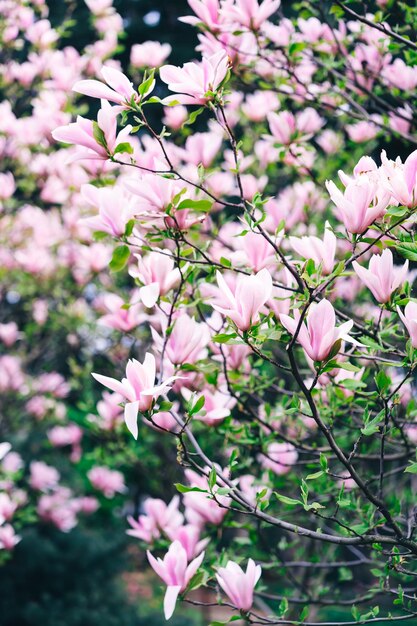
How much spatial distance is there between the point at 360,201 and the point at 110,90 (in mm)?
589

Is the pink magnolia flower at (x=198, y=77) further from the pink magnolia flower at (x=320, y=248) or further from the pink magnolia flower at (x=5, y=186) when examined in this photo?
the pink magnolia flower at (x=5, y=186)

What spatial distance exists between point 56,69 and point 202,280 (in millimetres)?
2403

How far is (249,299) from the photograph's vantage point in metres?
1.20

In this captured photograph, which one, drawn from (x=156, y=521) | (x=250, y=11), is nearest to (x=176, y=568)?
(x=156, y=521)

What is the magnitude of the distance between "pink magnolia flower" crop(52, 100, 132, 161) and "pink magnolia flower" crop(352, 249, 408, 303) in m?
0.59

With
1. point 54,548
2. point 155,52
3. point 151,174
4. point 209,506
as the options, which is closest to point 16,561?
point 54,548

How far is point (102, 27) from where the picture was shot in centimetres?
405

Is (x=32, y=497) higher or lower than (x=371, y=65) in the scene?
lower

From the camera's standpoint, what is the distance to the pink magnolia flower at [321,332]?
113 centimetres

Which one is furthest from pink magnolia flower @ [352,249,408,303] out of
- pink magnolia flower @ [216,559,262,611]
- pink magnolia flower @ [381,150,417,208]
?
pink magnolia flower @ [216,559,262,611]

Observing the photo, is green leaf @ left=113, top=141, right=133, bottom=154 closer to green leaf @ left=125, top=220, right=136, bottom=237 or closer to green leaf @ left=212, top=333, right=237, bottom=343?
green leaf @ left=125, top=220, right=136, bottom=237

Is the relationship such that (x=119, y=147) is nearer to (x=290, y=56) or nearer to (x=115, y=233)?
(x=115, y=233)

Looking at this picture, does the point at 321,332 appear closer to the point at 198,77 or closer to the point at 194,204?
the point at 194,204

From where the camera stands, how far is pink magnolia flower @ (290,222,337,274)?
4.30ft
